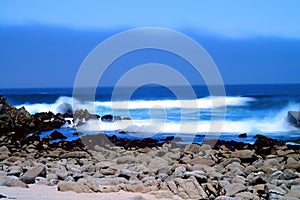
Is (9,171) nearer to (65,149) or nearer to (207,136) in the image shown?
(65,149)

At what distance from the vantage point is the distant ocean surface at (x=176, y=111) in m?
11.2

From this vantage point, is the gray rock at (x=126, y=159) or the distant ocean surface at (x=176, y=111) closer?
the gray rock at (x=126, y=159)

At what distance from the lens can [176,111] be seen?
49.1ft

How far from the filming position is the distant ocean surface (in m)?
11.2

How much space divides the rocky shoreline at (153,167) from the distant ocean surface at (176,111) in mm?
1296

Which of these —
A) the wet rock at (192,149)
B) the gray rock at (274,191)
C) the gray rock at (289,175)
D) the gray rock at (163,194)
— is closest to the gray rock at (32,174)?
the gray rock at (163,194)

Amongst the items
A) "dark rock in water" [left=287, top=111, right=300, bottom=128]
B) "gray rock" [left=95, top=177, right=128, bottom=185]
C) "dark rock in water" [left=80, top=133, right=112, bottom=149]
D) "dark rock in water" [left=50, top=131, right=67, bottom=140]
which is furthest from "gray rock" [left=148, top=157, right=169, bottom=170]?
"dark rock in water" [left=287, top=111, right=300, bottom=128]

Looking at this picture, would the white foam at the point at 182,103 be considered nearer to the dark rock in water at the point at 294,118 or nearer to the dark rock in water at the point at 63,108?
the dark rock in water at the point at 63,108

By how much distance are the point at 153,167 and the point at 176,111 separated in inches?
340

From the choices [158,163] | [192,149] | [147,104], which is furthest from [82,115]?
[158,163]

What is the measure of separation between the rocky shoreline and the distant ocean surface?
51.0 inches

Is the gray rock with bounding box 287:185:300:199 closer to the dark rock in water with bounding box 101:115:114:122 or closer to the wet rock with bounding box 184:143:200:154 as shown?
the wet rock with bounding box 184:143:200:154

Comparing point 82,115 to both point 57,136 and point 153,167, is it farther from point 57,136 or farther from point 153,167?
point 153,167

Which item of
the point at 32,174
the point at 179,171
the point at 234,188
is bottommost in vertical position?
the point at 234,188
